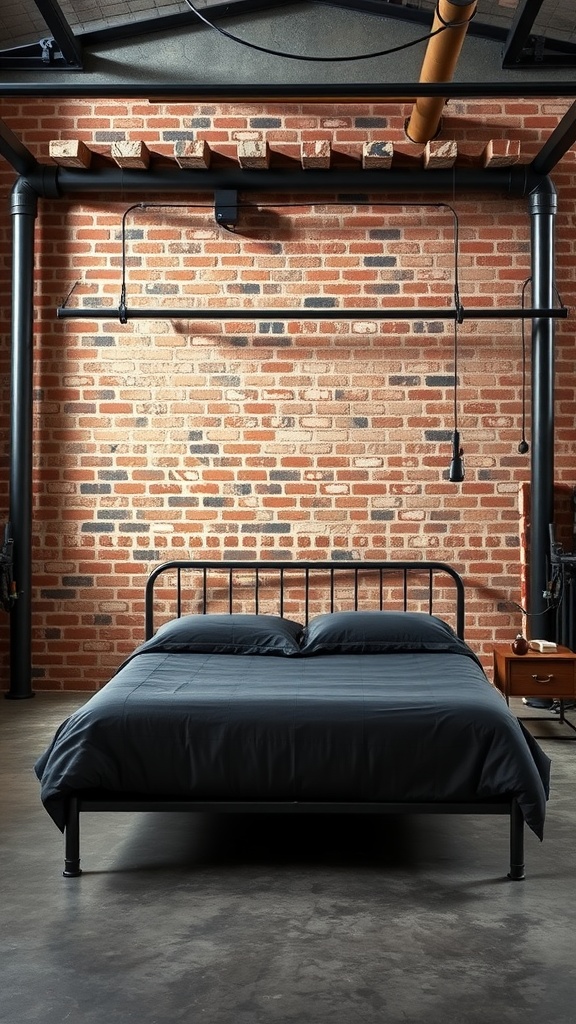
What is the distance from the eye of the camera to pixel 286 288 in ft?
19.8

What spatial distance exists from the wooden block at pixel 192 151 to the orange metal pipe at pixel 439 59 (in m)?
1.11

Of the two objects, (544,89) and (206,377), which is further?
(206,377)

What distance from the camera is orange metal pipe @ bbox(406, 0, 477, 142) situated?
A: 3.98 meters

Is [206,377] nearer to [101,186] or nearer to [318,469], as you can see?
[318,469]

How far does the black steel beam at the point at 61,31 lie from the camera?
507 cm

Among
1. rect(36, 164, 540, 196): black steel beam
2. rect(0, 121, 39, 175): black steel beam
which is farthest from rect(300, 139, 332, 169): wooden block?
rect(0, 121, 39, 175): black steel beam

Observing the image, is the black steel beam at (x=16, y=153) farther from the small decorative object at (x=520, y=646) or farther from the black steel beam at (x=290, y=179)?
the small decorative object at (x=520, y=646)

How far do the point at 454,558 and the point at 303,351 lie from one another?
1.43 meters

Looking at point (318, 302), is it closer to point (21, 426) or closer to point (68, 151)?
point (68, 151)

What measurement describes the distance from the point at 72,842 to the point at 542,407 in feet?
11.8

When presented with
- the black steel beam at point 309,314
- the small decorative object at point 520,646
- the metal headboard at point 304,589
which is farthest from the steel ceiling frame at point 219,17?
the small decorative object at point 520,646

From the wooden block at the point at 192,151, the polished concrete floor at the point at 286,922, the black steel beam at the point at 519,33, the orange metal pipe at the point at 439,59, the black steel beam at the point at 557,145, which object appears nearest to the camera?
the polished concrete floor at the point at 286,922

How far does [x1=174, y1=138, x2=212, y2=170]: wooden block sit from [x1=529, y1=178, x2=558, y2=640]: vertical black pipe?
5.84 ft

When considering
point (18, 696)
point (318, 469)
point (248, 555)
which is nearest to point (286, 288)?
point (318, 469)
